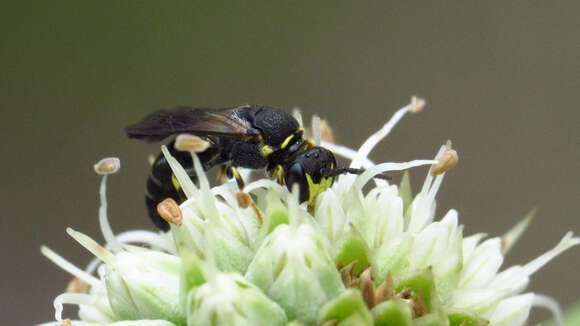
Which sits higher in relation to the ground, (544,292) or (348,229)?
(348,229)

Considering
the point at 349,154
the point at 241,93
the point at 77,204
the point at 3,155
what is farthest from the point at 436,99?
the point at 349,154

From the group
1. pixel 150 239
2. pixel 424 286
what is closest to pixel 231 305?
pixel 424 286

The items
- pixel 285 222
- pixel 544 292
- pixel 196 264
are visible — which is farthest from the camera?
pixel 544 292

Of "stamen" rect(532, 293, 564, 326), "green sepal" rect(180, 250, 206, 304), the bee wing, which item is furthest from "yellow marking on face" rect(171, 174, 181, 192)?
"stamen" rect(532, 293, 564, 326)

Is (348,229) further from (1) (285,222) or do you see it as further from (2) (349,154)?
(2) (349,154)

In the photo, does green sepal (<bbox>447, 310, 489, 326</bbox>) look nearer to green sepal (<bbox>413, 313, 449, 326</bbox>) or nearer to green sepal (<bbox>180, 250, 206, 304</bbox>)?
green sepal (<bbox>413, 313, 449, 326</bbox>)

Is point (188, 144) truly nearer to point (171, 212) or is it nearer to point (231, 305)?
point (171, 212)

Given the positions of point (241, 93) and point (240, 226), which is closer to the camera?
point (240, 226)

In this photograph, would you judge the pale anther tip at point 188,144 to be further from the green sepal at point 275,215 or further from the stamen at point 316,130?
the stamen at point 316,130
